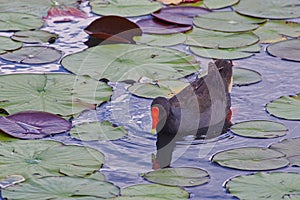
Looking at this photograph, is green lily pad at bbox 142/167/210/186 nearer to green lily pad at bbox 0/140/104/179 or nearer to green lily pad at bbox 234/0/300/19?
green lily pad at bbox 0/140/104/179

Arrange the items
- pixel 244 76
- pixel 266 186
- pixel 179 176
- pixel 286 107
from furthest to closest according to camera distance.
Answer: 1. pixel 244 76
2. pixel 286 107
3. pixel 179 176
4. pixel 266 186

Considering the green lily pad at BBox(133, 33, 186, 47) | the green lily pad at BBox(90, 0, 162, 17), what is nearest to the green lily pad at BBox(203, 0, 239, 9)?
the green lily pad at BBox(90, 0, 162, 17)

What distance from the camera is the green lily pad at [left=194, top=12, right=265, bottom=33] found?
20.6 feet

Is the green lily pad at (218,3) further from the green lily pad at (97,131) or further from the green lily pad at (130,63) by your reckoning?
the green lily pad at (97,131)

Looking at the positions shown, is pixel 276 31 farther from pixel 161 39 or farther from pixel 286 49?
pixel 161 39

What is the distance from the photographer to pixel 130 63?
18.5 feet

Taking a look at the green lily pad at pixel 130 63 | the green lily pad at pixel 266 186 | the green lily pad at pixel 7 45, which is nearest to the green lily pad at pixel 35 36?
the green lily pad at pixel 7 45

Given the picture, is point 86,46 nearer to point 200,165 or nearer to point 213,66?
point 213,66

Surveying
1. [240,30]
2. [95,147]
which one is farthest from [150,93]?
[240,30]

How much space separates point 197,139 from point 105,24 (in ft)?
5.19

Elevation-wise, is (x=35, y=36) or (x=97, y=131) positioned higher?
(x=35, y=36)

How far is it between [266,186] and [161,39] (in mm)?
2232

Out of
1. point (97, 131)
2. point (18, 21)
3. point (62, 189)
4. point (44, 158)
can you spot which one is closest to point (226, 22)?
point (18, 21)

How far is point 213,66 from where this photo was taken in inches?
214
